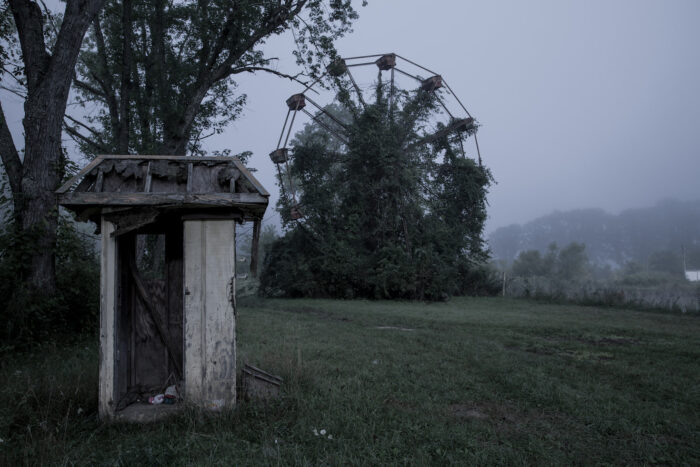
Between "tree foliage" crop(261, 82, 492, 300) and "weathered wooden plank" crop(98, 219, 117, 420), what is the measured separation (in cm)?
1588

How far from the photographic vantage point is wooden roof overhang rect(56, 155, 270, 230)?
159 inches

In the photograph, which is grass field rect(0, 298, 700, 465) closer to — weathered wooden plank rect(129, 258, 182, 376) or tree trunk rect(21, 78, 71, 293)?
weathered wooden plank rect(129, 258, 182, 376)

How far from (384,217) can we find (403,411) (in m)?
16.9

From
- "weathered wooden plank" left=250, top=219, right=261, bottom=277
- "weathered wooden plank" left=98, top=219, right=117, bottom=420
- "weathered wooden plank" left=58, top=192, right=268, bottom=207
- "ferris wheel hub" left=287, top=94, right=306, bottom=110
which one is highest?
"ferris wheel hub" left=287, top=94, right=306, bottom=110

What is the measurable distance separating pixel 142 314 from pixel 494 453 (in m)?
4.16

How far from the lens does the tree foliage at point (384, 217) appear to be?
20.3m

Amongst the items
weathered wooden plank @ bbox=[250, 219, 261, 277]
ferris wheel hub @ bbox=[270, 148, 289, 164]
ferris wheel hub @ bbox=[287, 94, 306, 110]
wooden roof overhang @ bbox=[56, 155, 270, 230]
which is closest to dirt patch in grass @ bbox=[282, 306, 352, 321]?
weathered wooden plank @ bbox=[250, 219, 261, 277]

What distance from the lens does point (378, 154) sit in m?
21.2

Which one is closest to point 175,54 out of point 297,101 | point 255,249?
point 297,101

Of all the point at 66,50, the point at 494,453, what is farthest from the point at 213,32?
the point at 494,453

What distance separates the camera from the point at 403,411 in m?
4.52

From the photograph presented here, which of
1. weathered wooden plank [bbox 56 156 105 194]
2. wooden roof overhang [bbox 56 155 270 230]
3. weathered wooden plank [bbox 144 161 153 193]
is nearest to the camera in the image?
weathered wooden plank [bbox 56 156 105 194]

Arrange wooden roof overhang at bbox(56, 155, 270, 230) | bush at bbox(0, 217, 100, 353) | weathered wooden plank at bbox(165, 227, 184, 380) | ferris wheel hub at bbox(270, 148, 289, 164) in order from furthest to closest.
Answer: ferris wheel hub at bbox(270, 148, 289, 164) → bush at bbox(0, 217, 100, 353) → weathered wooden plank at bbox(165, 227, 184, 380) → wooden roof overhang at bbox(56, 155, 270, 230)

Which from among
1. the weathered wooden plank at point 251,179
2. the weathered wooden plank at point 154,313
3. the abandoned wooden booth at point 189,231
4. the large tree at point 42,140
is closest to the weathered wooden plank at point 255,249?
the abandoned wooden booth at point 189,231
